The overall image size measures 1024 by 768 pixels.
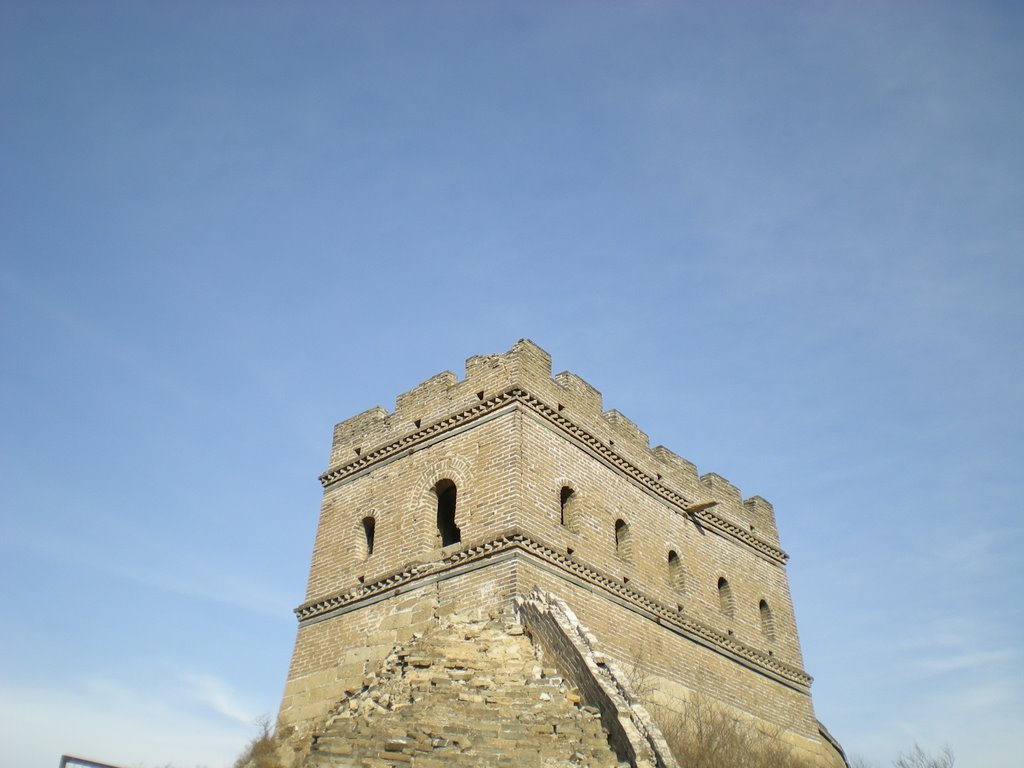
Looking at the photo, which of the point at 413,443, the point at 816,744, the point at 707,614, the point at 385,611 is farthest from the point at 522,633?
the point at 816,744

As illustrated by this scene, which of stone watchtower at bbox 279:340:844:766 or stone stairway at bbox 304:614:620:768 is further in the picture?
stone watchtower at bbox 279:340:844:766

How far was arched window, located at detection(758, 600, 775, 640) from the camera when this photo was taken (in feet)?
68.1

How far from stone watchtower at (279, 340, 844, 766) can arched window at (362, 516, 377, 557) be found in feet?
0.17

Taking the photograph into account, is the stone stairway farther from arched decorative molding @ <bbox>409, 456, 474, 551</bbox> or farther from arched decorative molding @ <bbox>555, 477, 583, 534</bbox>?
arched decorative molding @ <bbox>555, 477, 583, 534</bbox>

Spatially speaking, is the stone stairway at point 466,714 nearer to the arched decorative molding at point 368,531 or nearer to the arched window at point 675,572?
the arched decorative molding at point 368,531

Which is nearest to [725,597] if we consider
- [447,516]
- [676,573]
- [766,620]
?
[766,620]

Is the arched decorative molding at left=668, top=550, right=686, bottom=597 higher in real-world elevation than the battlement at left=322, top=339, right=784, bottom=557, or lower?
lower

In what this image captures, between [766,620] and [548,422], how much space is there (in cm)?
Result: 801

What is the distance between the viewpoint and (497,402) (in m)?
16.7

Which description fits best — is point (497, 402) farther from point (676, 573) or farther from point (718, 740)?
point (718, 740)

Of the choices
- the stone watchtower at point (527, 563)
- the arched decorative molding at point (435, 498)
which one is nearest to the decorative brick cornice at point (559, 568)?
the stone watchtower at point (527, 563)

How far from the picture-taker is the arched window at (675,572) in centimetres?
1852

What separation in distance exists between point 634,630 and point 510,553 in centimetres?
322

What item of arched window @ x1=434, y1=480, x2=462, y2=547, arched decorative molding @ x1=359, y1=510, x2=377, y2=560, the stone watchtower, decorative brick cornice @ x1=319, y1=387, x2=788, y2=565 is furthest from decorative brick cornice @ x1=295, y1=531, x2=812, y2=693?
decorative brick cornice @ x1=319, y1=387, x2=788, y2=565
